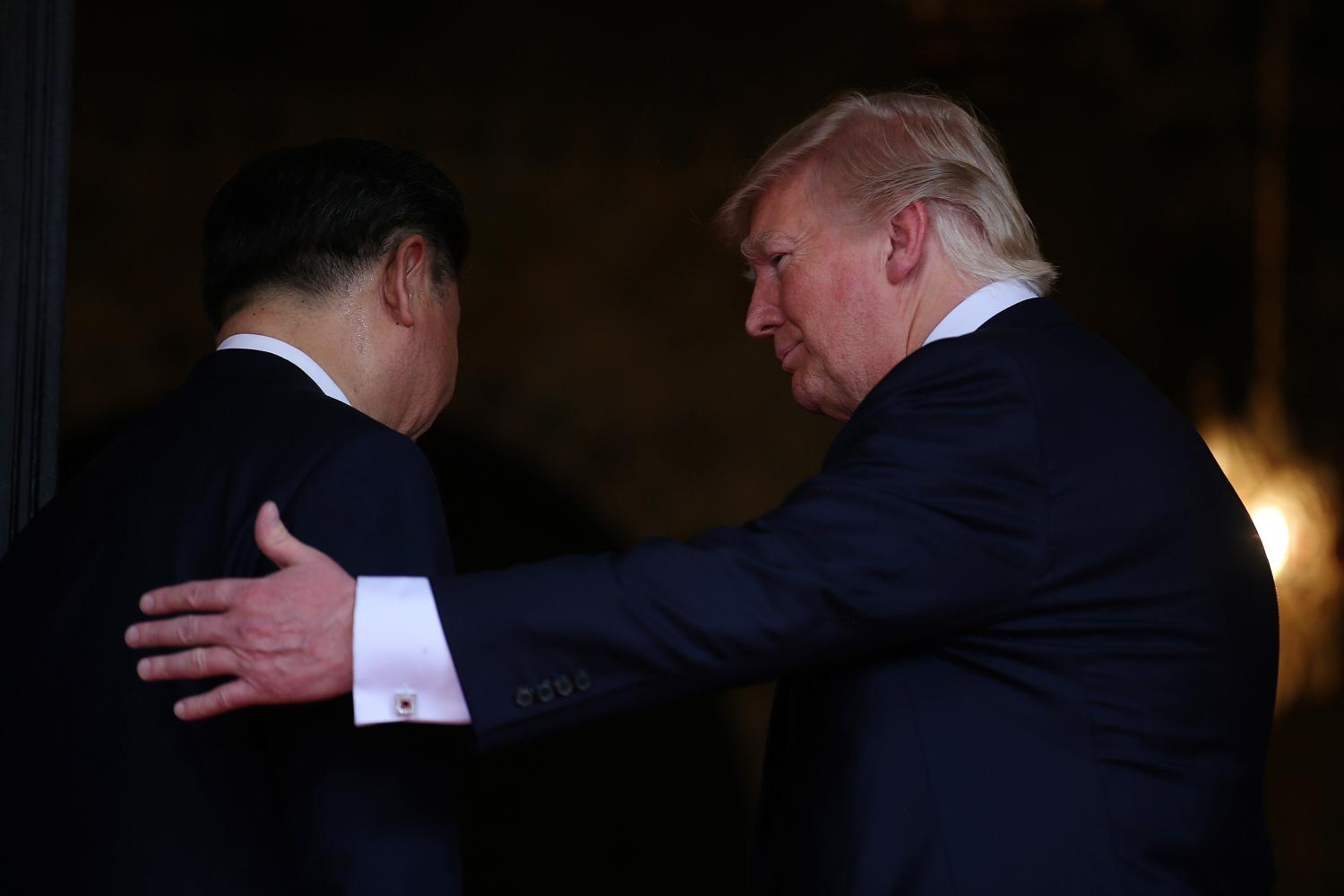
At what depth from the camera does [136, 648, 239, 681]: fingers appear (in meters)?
1.22

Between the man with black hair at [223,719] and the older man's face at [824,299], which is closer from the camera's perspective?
the man with black hair at [223,719]

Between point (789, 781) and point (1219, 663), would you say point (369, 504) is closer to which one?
point (789, 781)

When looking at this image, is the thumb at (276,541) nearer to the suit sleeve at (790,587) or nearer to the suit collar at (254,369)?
the suit sleeve at (790,587)

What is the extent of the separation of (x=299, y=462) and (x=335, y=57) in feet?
13.7

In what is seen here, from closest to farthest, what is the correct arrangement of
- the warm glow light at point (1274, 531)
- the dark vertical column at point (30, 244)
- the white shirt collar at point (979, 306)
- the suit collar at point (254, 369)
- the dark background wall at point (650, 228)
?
the suit collar at point (254, 369) → the white shirt collar at point (979, 306) → the dark vertical column at point (30, 244) → the warm glow light at point (1274, 531) → the dark background wall at point (650, 228)

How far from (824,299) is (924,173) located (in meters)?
0.19

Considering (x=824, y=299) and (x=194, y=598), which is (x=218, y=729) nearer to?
(x=194, y=598)

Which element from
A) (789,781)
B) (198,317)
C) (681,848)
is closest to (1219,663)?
(789,781)

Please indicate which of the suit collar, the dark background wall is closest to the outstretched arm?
the suit collar

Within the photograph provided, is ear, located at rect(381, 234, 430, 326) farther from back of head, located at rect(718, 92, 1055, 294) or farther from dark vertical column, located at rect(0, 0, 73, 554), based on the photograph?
dark vertical column, located at rect(0, 0, 73, 554)

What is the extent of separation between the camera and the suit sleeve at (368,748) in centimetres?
125

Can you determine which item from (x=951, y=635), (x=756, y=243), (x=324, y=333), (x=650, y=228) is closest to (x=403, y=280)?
(x=324, y=333)

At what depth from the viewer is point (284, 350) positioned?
5.08ft

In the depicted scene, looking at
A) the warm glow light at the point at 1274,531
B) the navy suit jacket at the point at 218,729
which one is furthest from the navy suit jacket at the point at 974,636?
the warm glow light at the point at 1274,531
